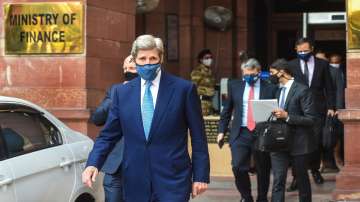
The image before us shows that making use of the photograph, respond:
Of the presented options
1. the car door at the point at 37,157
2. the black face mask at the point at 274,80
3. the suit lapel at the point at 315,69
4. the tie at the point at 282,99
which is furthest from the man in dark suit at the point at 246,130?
the car door at the point at 37,157

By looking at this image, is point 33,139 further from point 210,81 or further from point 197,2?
point 197,2

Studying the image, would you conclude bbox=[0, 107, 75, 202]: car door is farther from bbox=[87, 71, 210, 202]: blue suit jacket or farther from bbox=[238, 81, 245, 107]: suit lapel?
bbox=[238, 81, 245, 107]: suit lapel

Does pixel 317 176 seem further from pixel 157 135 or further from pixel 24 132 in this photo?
pixel 157 135

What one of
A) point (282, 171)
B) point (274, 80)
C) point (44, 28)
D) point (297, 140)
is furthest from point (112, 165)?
point (44, 28)

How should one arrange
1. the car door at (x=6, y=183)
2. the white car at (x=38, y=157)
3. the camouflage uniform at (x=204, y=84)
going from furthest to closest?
the camouflage uniform at (x=204, y=84)
the white car at (x=38, y=157)
the car door at (x=6, y=183)

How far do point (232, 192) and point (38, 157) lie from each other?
198 inches

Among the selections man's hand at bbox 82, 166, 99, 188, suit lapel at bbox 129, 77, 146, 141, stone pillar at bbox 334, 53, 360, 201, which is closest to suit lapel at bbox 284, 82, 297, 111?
stone pillar at bbox 334, 53, 360, 201

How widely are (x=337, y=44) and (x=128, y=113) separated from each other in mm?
10883

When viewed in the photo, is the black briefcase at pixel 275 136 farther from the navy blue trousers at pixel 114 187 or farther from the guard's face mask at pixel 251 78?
the navy blue trousers at pixel 114 187

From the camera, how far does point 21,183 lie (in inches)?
241

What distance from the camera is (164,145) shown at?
5.57 m

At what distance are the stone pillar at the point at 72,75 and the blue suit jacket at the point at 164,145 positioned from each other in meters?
5.50

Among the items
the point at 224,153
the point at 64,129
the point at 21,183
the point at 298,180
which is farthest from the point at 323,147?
the point at 21,183

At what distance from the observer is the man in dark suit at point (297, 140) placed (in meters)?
9.00
